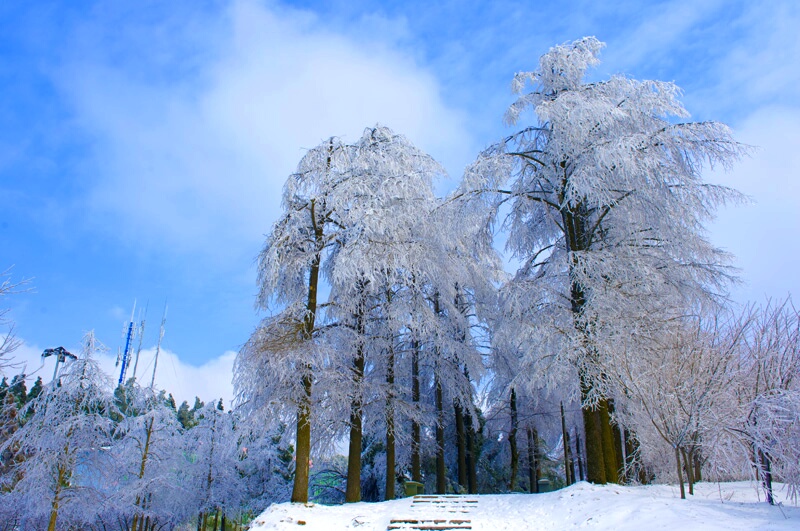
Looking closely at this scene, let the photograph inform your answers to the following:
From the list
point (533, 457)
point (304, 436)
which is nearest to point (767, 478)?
point (304, 436)

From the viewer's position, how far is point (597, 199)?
10.7m

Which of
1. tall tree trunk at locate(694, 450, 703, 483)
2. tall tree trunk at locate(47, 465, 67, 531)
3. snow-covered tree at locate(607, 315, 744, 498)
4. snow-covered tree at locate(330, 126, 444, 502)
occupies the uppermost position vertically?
snow-covered tree at locate(330, 126, 444, 502)

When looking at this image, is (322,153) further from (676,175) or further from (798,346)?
(798,346)

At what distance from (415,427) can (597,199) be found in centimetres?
838

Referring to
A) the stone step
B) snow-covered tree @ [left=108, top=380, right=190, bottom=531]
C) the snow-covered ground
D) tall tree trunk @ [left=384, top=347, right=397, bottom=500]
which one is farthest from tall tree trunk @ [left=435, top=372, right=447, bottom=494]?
snow-covered tree @ [left=108, top=380, right=190, bottom=531]

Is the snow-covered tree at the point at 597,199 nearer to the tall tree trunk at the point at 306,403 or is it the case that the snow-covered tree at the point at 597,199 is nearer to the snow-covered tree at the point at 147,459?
the tall tree trunk at the point at 306,403

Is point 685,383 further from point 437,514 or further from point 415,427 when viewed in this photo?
point 415,427

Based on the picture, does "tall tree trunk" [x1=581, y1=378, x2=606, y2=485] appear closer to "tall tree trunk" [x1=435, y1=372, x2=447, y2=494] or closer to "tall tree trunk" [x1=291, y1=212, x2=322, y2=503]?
"tall tree trunk" [x1=435, y1=372, x2=447, y2=494]

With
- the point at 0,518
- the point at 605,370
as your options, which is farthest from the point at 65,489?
the point at 605,370

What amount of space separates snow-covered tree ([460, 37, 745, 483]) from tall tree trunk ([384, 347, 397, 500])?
14.4 ft

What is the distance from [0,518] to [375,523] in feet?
38.8

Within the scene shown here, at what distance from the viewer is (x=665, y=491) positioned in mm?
9750

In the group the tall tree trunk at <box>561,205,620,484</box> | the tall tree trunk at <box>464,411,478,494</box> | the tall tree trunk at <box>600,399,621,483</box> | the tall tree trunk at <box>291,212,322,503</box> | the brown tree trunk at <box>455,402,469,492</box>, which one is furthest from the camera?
the tall tree trunk at <box>464,411,478,494</box>

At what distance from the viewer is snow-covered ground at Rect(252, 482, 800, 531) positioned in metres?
6.62
